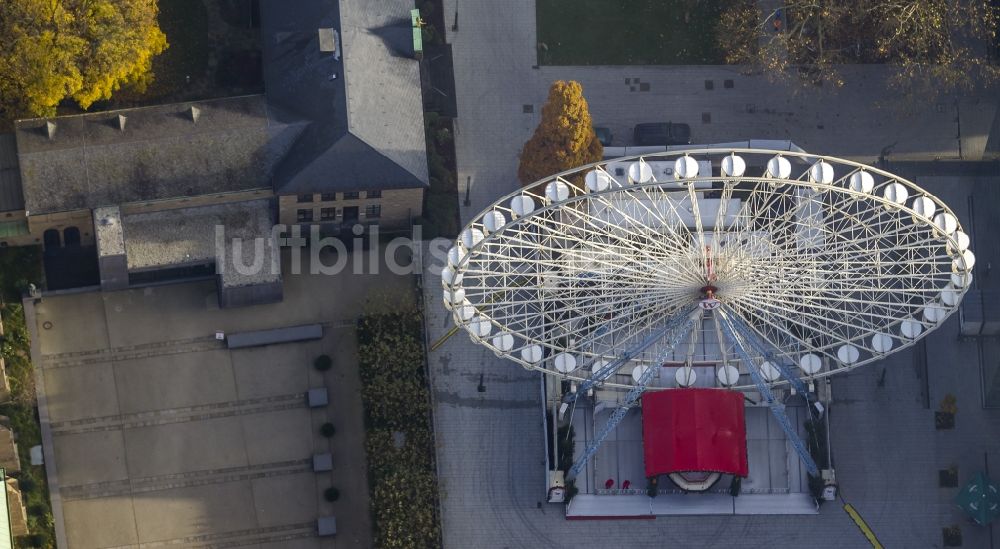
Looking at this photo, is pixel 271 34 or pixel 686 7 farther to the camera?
pixel 686 7

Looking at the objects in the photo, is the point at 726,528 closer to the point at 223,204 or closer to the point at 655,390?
the point at 655,390

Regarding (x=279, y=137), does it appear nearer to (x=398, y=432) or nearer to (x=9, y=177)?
(x=9, y=177)

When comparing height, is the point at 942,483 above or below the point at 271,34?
below

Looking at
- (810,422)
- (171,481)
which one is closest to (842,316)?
(810,422)

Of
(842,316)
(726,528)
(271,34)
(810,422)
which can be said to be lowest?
(726,528)

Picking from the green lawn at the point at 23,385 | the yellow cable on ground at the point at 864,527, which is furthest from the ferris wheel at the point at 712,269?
the green lawn at the point at 23,385

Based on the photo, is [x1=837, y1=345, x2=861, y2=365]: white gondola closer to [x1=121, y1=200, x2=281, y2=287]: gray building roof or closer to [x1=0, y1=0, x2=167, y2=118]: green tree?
[x1=121, y1=200, x2=281, y2=287]: gray building roof

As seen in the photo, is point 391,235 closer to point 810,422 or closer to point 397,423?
point 397,423

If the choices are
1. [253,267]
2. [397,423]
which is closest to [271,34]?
[253,267]
